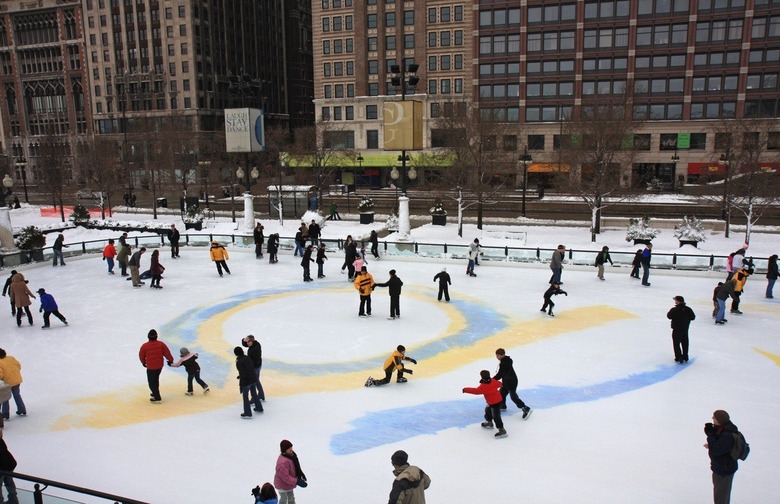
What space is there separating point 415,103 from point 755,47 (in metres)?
44.7

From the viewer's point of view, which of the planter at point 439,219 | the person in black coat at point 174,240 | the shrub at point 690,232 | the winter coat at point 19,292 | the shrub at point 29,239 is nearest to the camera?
the winter coat at point 19,292

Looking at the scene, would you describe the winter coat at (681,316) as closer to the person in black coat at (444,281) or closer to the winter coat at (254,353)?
the person in black coat at (444,281)

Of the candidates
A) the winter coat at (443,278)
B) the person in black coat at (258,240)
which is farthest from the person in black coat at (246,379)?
the person in black coat at (258,240)

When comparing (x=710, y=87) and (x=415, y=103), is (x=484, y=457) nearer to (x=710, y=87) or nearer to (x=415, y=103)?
(x=415, y=103)

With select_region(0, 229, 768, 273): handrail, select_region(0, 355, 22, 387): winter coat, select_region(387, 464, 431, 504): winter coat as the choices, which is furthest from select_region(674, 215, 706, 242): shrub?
select_region(0, 355, 22, 387): winter coat

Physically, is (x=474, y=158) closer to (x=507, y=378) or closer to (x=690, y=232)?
(x=690, y=232)

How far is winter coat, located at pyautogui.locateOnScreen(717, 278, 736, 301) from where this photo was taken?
51.2 feet

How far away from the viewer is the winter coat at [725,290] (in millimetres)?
15609

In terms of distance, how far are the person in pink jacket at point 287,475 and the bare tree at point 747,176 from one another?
30176 millimetres

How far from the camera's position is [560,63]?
6069cm

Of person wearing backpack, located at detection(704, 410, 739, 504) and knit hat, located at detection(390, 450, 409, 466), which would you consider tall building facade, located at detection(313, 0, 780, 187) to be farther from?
knit hat, located at detection(390, 450, 409, 466)

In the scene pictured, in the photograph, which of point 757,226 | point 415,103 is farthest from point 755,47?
point 415,103

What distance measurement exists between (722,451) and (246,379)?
755cm

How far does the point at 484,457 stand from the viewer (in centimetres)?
942
